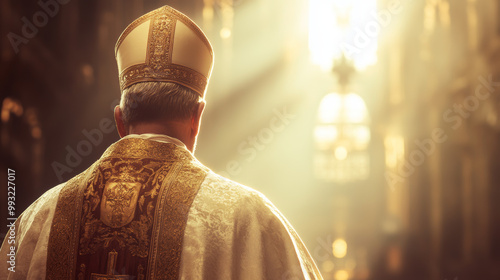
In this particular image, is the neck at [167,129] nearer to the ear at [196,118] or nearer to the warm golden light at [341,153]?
the ear at [196,118]

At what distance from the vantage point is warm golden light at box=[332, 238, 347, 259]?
75.4ft

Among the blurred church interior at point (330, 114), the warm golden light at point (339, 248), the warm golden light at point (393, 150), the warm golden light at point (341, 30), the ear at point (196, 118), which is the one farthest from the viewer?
the warm golden light at point (339, 248)

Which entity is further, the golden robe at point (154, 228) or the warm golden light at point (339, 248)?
the warm golden light at point (339, 248)

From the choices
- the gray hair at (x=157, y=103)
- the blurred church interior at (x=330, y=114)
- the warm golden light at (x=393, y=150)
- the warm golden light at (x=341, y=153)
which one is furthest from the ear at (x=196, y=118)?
the warm golden light at (x=341, y=153)

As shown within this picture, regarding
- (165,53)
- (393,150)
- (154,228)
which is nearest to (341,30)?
(393,150)

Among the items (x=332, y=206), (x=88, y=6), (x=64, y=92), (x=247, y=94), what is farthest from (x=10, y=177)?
(x=332, y=206)

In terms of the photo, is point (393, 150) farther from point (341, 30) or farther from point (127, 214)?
point (127, 214)

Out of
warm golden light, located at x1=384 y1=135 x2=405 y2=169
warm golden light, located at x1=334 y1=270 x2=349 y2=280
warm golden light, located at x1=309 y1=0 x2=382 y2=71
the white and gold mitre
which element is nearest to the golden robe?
the white and gold mitre

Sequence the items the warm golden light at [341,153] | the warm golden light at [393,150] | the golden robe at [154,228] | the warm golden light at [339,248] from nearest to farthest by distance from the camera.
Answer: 1. the golden robe at [154,228]
2. the warm golden light at [393,150]
3. the warm golden light at [339,248]
4. the warm golden light at [341,153]

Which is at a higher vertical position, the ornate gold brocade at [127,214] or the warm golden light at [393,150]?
the warm golden light at [393,150]

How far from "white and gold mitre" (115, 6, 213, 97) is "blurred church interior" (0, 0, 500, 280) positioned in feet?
11.8

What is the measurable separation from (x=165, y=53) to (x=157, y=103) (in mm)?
291

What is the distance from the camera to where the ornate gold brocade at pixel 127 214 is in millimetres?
1905

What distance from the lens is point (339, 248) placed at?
76.8 ft
